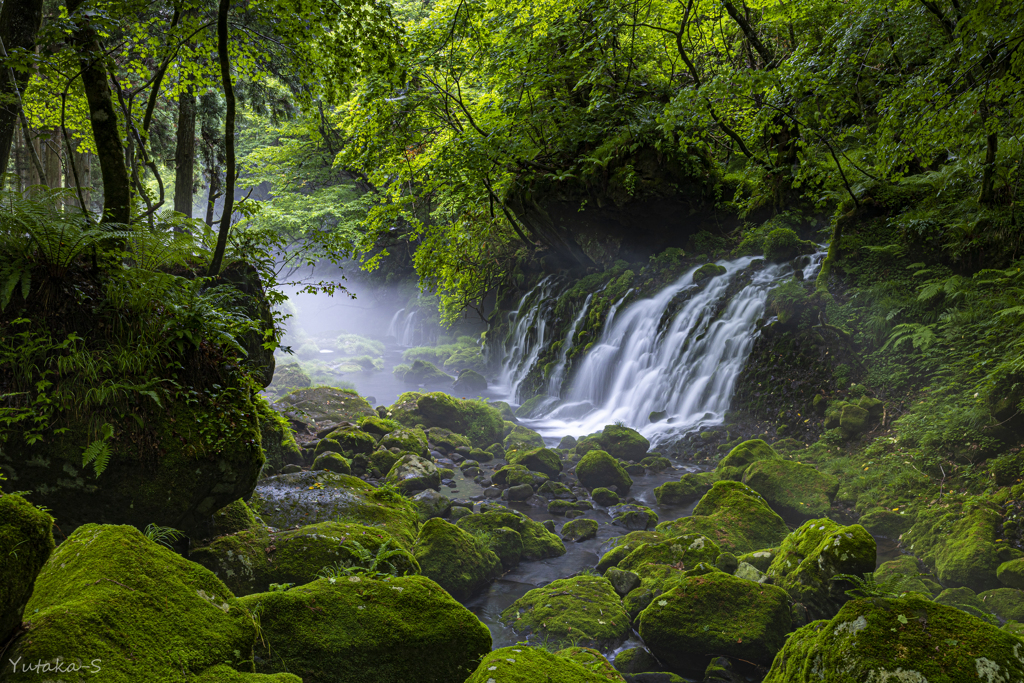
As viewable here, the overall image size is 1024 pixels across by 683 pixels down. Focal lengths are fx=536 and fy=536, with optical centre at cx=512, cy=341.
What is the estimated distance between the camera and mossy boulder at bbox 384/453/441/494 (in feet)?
27.7

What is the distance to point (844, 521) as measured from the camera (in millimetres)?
A: 7293

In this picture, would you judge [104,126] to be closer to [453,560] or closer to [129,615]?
[129,615]

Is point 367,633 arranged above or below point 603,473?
above

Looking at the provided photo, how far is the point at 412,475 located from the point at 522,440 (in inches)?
160

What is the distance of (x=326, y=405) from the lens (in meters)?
12.3

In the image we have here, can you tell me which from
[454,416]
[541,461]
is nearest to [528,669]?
[541,461]

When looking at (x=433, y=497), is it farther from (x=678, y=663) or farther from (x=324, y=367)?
(x=324, y=367)

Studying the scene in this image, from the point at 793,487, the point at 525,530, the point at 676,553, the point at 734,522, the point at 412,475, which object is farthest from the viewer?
the point at 412,475

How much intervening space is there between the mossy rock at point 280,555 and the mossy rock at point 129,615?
172 centimetres

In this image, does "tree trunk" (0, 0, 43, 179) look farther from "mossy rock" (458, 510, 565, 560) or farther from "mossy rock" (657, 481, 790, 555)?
"mossy rock" (657, 481, 790, 555)

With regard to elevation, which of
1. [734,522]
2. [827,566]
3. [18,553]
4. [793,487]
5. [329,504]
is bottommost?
[734,522]

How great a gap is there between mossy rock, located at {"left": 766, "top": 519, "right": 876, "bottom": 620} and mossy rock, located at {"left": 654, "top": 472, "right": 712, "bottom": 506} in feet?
10.6

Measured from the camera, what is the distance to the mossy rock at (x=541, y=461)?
10.2 m

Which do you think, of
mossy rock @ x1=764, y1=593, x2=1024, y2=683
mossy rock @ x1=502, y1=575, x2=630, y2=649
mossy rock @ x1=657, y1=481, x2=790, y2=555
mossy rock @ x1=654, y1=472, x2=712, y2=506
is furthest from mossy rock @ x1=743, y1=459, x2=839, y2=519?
mossy rock @ x1=764, y1=593, x2=1024, y2=683
